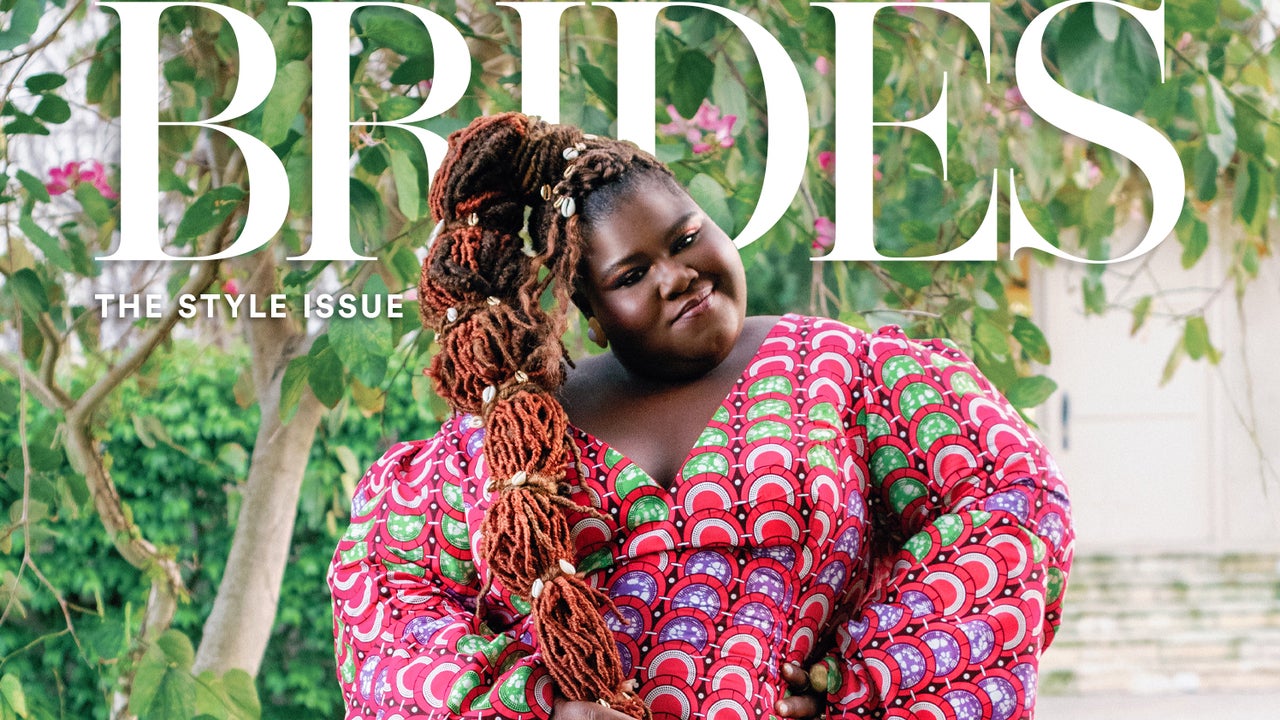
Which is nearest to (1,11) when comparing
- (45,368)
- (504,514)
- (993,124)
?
(45,368)

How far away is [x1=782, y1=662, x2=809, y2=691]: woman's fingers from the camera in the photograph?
4.07 ft

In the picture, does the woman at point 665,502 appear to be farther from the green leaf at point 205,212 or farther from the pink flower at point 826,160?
the pink flower at point 826,160

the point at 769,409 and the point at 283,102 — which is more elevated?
the point at 283,102

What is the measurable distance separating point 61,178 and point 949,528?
2.03 m

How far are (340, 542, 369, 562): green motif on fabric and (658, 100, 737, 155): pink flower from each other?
1.20 metres

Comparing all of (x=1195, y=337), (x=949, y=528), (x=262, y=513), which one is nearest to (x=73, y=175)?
(x=262, y=513)

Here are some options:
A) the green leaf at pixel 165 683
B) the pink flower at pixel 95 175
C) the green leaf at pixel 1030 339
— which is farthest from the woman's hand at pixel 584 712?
the pink flower at pixel 95 175

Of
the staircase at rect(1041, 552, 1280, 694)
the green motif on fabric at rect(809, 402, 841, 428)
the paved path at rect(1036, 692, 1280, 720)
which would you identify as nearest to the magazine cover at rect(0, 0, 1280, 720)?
the green motif on fabric at rect(809, 402, 841, 428)

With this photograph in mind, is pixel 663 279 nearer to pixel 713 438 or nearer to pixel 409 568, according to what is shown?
pixel 713 438

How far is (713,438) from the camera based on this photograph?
49.6 inches

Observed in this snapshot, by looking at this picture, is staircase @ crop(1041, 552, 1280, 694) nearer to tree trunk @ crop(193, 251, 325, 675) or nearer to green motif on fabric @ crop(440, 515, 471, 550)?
tree trunk @ crop(193, 251, 325, 675)

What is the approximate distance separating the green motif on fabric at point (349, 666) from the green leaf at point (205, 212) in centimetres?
83

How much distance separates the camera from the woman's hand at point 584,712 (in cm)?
116

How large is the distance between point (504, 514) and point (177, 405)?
2693mm
